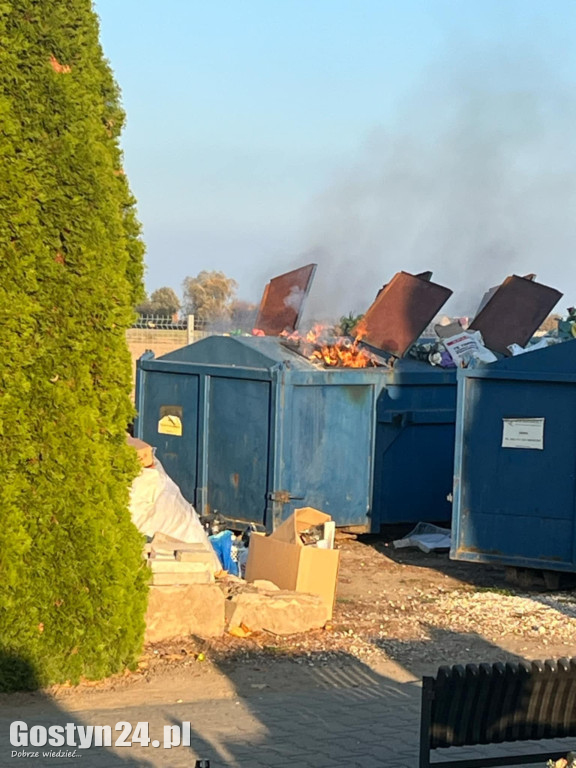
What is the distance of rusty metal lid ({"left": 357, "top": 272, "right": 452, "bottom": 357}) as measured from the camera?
1122cm

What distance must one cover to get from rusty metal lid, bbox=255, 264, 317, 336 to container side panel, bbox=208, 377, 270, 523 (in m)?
1.42

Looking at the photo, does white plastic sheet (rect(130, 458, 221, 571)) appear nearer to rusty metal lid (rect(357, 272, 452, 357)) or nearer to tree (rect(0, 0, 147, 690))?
tree (rect(0, 0, 147, 690))

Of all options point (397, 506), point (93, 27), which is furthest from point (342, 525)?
point (93, 27)

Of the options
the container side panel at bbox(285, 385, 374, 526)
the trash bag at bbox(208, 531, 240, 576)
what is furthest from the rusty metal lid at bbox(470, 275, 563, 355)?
the trash bag at bbox(208, 531, 240, 576)

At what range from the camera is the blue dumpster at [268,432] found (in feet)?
33.4

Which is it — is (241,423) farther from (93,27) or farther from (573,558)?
(93,27)

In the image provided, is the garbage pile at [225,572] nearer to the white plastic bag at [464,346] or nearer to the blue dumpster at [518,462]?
the blue dumpster at [518,462]

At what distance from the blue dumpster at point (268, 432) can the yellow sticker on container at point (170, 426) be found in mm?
10

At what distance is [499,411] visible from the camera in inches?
344

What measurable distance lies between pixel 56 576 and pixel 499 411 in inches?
169

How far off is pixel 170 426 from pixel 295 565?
4037 mm

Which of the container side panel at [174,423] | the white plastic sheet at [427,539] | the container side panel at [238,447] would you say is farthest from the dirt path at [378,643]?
the container side panel at [174,423]

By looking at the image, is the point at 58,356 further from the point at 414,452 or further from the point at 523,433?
the point at 414,452

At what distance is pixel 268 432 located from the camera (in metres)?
10.2
